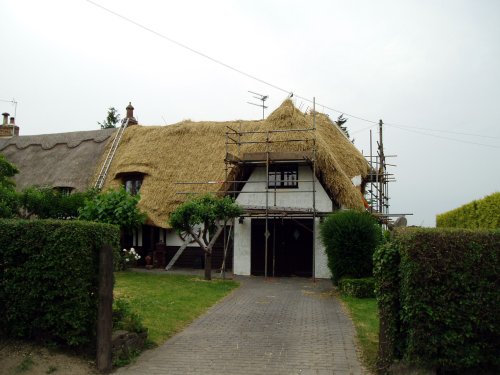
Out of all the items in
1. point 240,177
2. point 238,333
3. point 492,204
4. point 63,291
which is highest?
point 240,177

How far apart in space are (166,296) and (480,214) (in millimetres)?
9240

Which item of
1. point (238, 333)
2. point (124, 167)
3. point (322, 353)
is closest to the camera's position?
point (322, 353)

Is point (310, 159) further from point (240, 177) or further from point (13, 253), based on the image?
point (13, 253)

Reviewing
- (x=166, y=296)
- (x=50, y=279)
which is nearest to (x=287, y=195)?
(x=166, y=296)

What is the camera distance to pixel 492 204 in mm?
12969

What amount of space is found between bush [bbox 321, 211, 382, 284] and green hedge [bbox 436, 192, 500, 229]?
2678 mm

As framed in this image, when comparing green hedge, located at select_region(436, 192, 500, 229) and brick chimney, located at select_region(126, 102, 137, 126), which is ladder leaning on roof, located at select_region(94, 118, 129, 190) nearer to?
brick chimney, located at select_region(126, 102, 137, 126)

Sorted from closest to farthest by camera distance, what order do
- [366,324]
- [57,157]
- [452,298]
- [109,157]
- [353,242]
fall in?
[452,298] → [366,324] → [353,242] → [109,157] → [57,157]

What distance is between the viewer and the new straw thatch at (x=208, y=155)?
1883cm

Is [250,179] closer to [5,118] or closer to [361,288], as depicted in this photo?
[361,288]

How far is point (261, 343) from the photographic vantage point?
8.12 meters

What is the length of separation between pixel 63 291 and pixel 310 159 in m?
13.1

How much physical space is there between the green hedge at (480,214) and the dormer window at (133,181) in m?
14.4

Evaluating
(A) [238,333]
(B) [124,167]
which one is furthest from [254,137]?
(A) [238,333]
